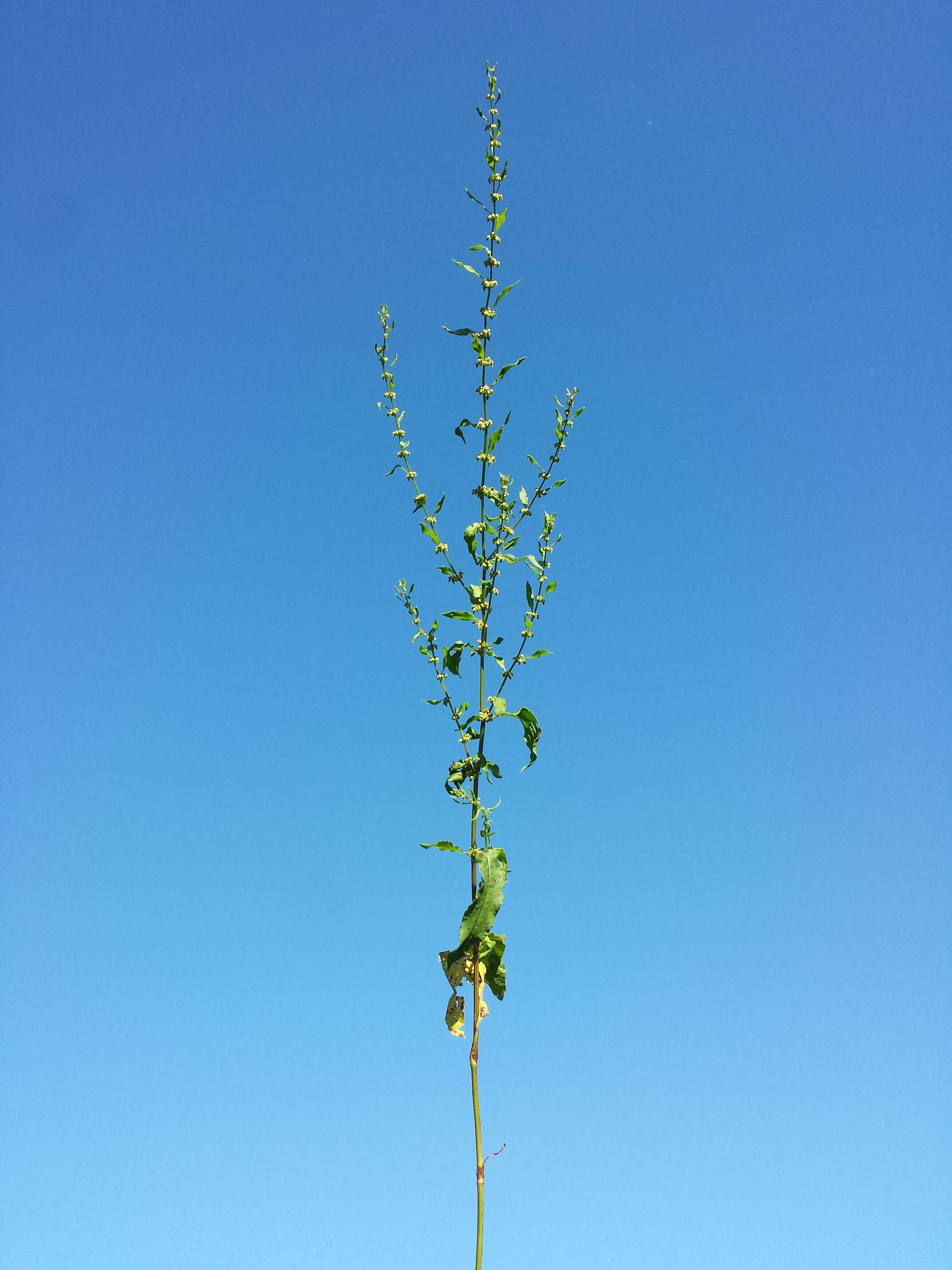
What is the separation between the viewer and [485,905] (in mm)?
3998

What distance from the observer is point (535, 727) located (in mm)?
4328

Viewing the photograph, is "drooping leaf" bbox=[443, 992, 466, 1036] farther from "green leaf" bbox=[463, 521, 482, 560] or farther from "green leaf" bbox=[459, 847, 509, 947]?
"green leaf" bbox=[463, 521, 482, 560]

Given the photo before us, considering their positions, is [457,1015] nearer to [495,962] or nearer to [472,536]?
[495,962]

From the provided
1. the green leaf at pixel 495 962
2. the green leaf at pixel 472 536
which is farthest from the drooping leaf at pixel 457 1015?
the green leaf at pixel 472 536

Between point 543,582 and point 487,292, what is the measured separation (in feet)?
4.58

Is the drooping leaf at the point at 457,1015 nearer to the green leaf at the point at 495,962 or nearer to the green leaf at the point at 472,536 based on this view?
the green leaf at the point at 495,962

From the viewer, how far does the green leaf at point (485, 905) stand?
398cm

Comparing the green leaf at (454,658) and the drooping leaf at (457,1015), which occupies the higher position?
the green leaf at (454,658)

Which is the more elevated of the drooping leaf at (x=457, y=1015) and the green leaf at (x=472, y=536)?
the green leaf at (x=472, y=536)

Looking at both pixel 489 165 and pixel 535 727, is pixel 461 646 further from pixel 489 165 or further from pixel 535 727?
pixel 489 165

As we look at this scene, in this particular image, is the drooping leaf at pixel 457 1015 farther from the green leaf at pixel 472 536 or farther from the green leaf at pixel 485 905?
the green leaf at pixel 472 536

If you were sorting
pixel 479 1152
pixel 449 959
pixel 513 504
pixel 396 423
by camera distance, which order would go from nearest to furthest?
1. pixel 479 1152
2. pixel 449 959
3. pixel 513 504
4. pixel 396 423

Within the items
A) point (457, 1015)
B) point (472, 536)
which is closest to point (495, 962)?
point (457, 1015)

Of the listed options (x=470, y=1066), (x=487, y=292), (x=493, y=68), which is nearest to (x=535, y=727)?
(x=470, y=1066)
